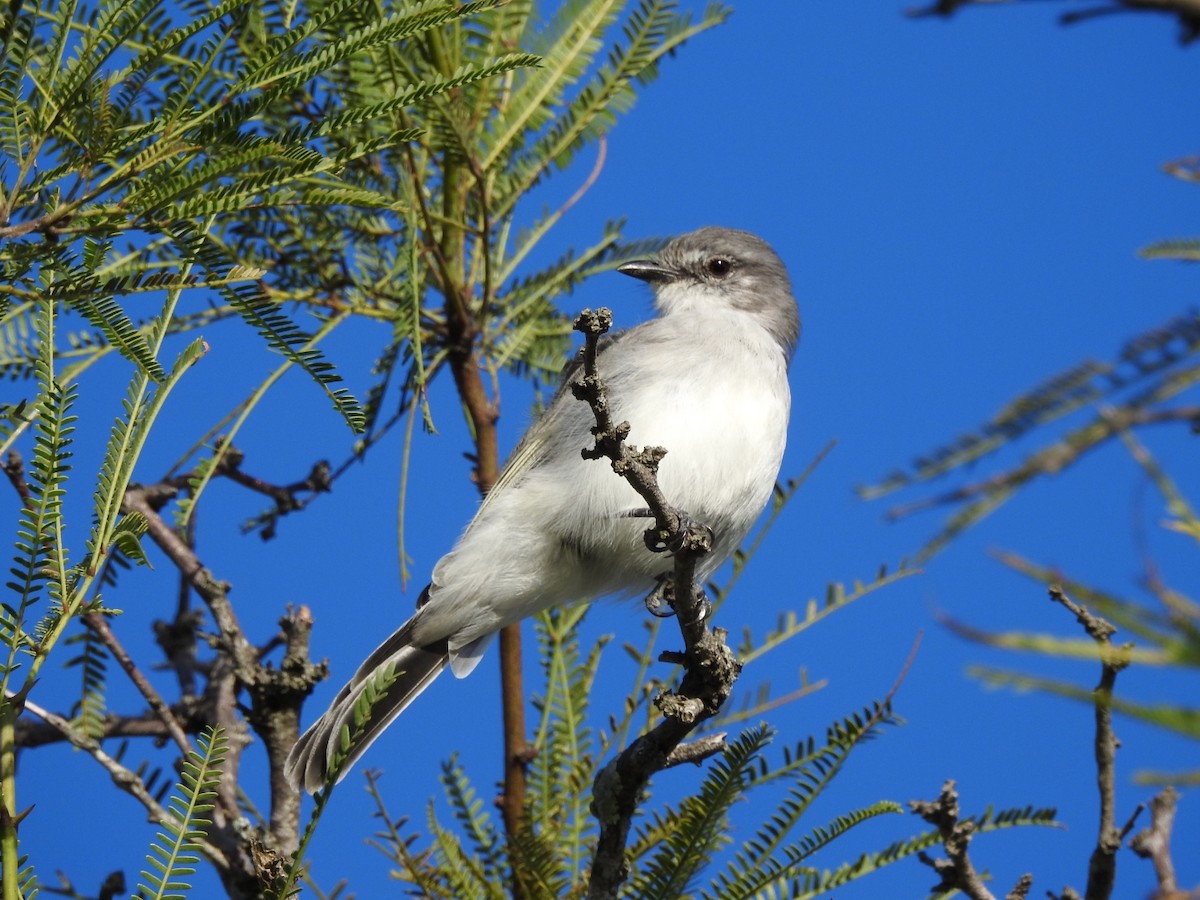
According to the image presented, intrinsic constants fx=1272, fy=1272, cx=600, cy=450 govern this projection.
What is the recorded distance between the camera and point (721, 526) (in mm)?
4934

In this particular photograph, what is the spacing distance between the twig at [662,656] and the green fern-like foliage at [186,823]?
115cm

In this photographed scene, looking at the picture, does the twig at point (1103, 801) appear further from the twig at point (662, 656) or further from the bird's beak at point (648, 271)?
the bird's beak at point (648, 271)

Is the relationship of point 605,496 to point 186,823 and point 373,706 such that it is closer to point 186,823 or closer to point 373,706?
point 373,706

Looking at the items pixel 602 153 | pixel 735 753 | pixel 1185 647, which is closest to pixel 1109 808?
pixel 735 753

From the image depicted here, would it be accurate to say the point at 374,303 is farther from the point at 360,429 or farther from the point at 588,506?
the point at 360,429

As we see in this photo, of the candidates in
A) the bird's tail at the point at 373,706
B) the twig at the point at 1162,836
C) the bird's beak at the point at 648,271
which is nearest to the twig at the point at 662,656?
the bird's tail at the point at 373,706

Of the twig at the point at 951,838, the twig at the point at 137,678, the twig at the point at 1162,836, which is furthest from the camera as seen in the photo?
the twig at the point at 137,678

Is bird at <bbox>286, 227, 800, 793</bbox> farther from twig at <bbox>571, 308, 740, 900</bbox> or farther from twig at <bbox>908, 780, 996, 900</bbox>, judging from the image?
twig at <bbox>908, 780, 996, 900</bbox>

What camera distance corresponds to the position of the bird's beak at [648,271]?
5.51m

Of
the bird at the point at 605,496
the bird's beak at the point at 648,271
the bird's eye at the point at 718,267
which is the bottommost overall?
the bird at the point at 605,496

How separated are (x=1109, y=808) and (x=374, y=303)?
Result: 10.2 ft

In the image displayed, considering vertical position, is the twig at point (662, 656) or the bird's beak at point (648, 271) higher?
the bird's beak at point (648, 271)

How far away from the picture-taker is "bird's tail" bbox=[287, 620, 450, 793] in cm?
430

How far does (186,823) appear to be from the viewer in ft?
7.82
